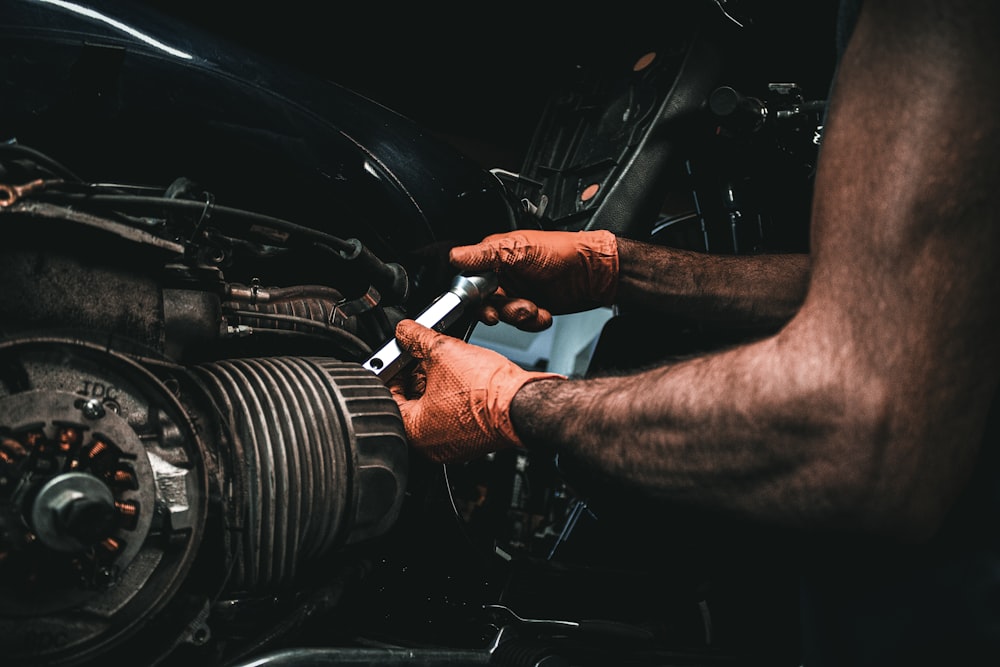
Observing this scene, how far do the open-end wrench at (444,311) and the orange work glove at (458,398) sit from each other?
0.02 meters

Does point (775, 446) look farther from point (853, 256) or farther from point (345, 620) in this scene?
point (345, 620)

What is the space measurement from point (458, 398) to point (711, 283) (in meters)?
0.69

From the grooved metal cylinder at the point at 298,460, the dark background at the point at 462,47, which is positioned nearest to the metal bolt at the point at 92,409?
the grooved metal cylinder at the point at 298,460

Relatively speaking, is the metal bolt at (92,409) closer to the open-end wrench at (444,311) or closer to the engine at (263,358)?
the engine at (263,358)

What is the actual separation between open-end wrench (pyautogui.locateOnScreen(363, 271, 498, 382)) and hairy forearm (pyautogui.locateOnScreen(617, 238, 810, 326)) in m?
0.37

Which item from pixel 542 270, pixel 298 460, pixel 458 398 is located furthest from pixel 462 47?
pixel 298 460

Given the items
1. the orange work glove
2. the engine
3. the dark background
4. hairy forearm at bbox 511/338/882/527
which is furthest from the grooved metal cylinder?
the dark background

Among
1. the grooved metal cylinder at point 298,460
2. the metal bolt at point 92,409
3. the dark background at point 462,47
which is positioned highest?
the dark background at point 462,47

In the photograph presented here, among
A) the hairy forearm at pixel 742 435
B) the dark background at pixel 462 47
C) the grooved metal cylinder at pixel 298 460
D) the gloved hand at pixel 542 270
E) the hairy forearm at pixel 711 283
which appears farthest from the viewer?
the dark background at pixel 462 47

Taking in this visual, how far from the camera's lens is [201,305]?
92 centimetres

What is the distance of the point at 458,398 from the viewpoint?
3.50ft

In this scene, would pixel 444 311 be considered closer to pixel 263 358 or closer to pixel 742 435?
pixel 263 358

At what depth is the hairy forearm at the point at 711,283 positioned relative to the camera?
144 centimetres

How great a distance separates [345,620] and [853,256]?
0.94m
